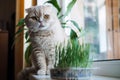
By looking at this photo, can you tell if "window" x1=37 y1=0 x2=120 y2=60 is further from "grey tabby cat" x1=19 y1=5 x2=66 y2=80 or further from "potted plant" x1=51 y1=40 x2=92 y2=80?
"potted plant" x1=51 y1=40 x2=92 y2=80

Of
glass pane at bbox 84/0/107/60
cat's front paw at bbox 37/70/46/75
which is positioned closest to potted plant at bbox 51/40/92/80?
cat's front paw at bbox 37/70/46/75

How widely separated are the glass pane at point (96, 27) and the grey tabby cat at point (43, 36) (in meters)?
0.32

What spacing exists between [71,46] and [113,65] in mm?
358

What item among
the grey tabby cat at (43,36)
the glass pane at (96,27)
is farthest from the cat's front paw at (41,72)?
the glass pane at (96,27)

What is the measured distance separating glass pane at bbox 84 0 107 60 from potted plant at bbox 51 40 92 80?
1.75 ft

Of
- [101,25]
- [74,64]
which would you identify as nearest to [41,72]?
[74,64]

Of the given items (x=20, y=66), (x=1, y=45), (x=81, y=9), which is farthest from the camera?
(x=1, y=45)

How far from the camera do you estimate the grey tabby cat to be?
930mm

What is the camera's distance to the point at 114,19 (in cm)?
111

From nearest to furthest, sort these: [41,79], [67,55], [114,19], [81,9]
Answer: [67,55]
[41,79]
[114,19]
[81,9]

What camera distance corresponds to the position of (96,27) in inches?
50.5

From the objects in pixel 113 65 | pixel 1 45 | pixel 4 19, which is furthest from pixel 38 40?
pixel 4 19

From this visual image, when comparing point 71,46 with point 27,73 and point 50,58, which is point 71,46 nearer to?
point 50,58

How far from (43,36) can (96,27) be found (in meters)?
0.46
